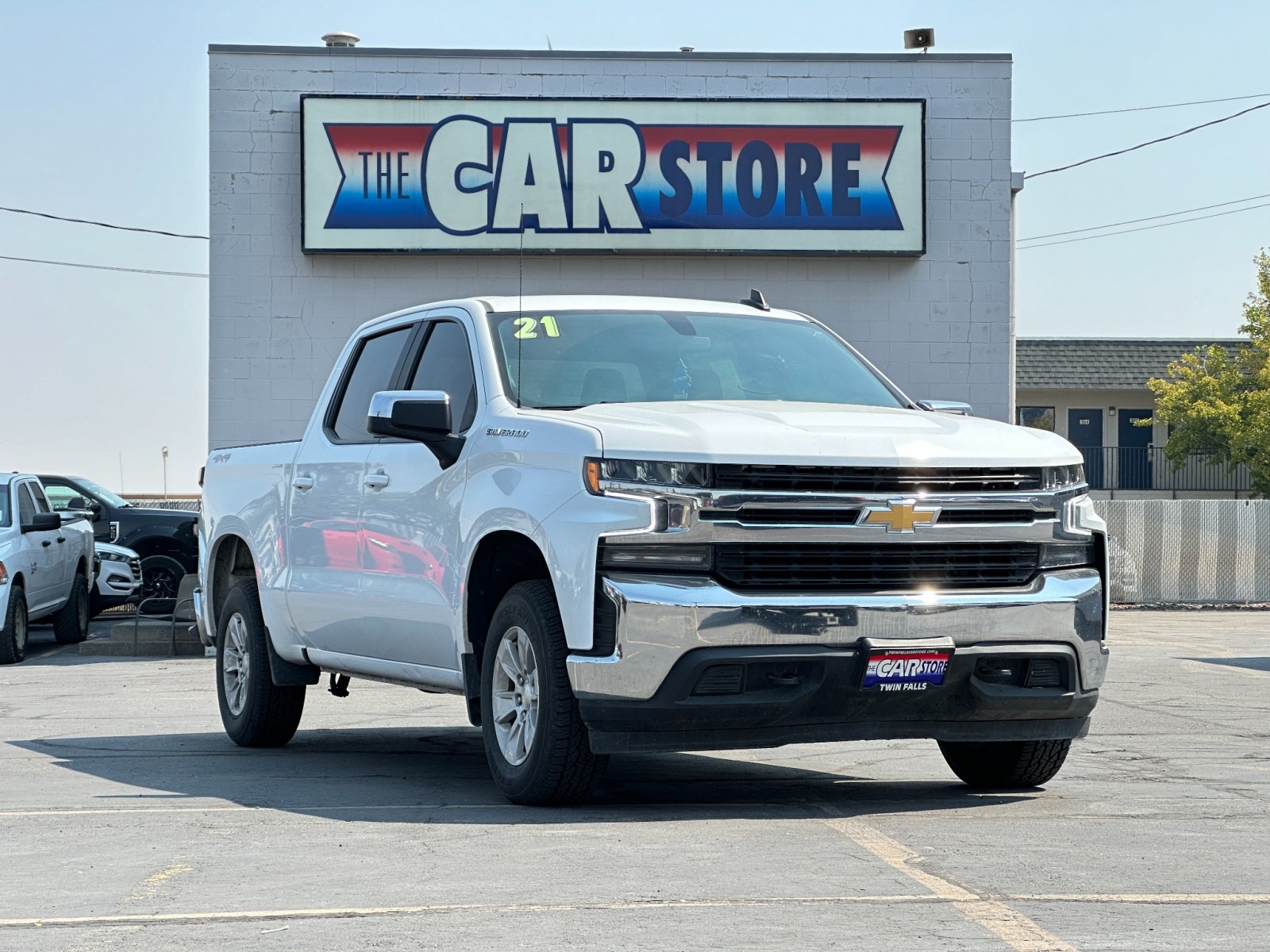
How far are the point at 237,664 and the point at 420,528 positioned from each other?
250 cm

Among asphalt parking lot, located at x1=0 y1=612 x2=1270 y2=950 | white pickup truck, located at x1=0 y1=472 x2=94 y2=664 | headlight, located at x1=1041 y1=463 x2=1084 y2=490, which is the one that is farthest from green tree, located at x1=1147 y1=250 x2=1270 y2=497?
headlight, located at x1=1041 y1=463 x2=1084 y2=490

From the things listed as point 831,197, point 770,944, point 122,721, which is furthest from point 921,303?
point 770,944

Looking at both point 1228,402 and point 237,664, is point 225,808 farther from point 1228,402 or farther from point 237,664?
point 1228,402

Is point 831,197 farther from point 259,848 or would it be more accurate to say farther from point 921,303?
point 259,848

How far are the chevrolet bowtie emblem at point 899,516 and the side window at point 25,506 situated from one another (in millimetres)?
12470

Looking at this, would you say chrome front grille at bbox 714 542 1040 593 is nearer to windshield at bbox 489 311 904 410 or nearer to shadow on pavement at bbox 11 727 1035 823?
shadow on pavement at bbox 11 727 1035 823

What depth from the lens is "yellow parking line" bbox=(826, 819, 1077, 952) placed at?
4.70 meters

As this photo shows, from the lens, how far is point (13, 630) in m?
16.7

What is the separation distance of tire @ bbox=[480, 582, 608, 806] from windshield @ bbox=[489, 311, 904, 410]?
972 millimetres

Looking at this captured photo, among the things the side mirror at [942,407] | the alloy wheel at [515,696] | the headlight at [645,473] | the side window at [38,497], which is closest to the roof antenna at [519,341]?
the headlight at [645,473]

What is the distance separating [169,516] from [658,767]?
54.0 feet

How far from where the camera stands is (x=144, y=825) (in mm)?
6750

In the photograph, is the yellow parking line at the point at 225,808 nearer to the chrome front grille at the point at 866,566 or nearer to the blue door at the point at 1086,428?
the chrome front grille at the point at 866,566

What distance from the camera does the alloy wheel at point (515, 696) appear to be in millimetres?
6945
